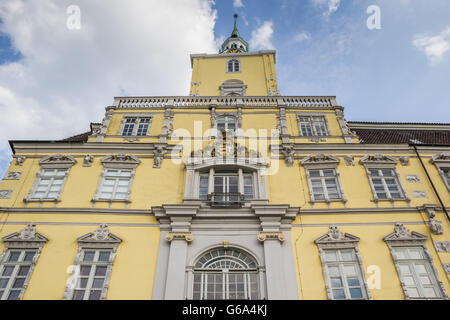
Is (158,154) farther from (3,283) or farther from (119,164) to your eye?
(3,283)

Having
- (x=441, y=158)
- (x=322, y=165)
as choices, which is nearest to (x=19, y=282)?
(x=322, y=165)

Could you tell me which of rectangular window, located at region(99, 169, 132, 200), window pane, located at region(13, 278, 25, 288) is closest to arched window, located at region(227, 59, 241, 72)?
rectangular window, located at region(99, 169, 132, 200)

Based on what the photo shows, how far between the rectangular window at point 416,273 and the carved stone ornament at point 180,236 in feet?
28.9

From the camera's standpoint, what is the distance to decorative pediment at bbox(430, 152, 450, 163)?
17594 millimetres

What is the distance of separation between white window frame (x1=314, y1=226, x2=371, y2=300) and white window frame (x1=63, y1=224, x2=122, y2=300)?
8.82 metres

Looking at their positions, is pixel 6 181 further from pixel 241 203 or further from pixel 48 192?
pixel 241 203

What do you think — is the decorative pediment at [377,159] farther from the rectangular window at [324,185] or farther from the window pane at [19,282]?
the window pane at [19,282]

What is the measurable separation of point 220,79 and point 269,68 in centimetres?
403

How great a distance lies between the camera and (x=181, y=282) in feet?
43.0

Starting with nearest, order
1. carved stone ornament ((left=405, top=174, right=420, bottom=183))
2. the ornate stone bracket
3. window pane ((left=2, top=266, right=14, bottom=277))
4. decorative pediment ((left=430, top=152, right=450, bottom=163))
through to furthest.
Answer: window pane ((left=2, top=266, right=14, bottom=277)) < the ornate stone bracket < carved stone ornament ((left=405, top=174, right=420, bottom=183)) < decorative pediment ((left=430, top=152, right=450, bottom=163))

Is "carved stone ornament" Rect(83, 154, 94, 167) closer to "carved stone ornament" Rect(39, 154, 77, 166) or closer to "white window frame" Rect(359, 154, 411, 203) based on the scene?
"carved stone ornament" Rect(39, 154, 77, 166)

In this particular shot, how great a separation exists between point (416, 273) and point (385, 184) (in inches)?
183

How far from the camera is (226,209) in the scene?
1524 centimetres
